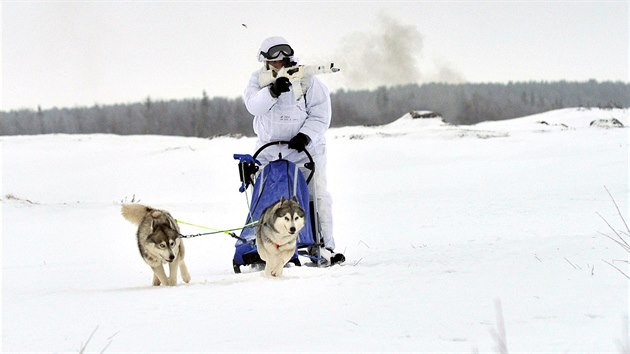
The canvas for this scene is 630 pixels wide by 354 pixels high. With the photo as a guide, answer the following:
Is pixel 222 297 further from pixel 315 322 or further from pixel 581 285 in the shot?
pixel 581 285

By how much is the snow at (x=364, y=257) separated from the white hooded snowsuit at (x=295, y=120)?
987mm

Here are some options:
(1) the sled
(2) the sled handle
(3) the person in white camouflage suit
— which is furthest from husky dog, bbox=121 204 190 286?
(3) the person in white camouflage suit

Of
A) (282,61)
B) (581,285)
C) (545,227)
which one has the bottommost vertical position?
(545,227)

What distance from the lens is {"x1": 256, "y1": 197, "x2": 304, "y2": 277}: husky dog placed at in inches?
205

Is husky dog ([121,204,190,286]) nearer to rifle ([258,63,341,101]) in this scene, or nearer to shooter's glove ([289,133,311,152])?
shooter's glove ([289,133,311,152])

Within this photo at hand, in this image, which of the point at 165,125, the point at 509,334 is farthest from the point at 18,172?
the point at 165,125

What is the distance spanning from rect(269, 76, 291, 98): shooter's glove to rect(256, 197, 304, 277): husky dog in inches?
39.3

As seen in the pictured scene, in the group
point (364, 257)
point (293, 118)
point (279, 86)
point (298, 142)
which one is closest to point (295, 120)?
point (293, 118)

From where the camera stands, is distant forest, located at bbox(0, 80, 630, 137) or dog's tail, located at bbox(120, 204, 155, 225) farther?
distant forest, located at bbox(0, 80, 630, 137)

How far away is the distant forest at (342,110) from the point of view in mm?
A: 39531

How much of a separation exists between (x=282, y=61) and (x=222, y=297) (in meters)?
2.66

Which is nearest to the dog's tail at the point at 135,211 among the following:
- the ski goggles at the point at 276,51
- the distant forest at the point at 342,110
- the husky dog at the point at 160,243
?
the husky dog at the point at 160,243

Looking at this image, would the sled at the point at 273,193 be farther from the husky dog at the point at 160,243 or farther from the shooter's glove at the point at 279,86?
the husky dog at the point at 160,243

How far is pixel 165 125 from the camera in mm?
43688
